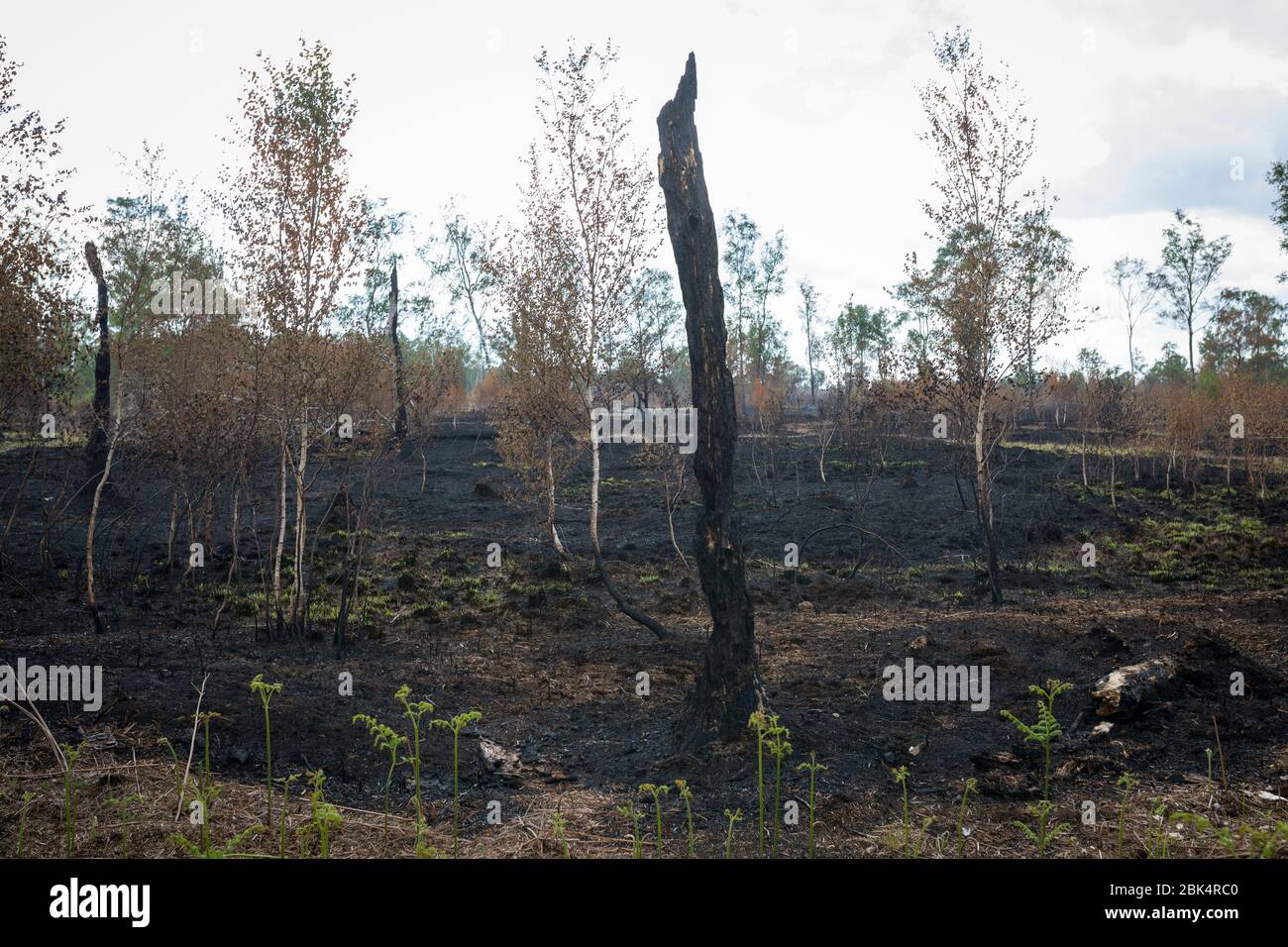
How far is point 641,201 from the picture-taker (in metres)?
16.0

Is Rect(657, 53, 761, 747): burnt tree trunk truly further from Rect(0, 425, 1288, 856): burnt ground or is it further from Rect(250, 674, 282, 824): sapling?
Rect(250, 674, 282, 824): sapling

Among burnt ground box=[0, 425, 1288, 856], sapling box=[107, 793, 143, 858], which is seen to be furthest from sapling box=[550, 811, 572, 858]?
sapling box=[107, 793, 143, 858]

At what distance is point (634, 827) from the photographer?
5004 mm

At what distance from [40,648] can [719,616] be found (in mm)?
7351

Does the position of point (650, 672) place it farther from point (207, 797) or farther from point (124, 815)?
point (124, 815)

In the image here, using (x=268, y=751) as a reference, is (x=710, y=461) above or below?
above

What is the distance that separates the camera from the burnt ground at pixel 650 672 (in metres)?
5.43

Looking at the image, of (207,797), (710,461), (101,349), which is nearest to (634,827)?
(207,797)

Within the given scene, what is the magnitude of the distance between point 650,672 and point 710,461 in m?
3.70

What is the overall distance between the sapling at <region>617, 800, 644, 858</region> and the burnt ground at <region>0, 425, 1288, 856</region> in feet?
0.36
